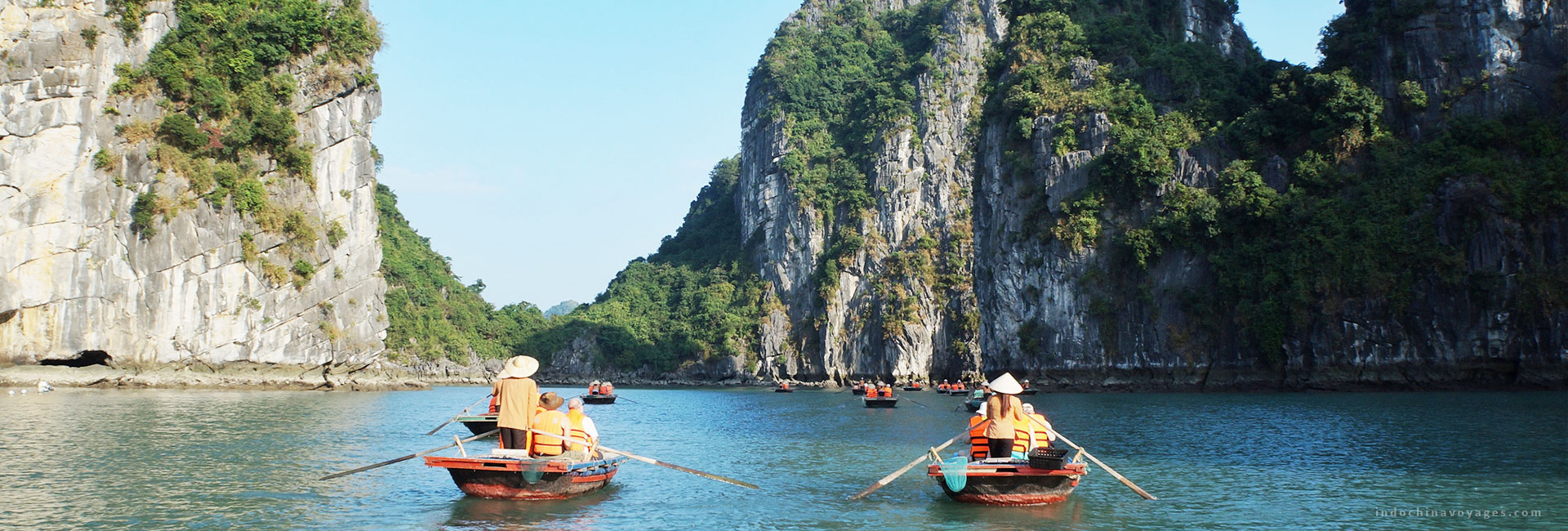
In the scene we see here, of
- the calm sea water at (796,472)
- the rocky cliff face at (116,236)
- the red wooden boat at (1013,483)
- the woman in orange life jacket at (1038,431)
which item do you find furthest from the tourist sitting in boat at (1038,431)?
the rocky cliff face at (116,236)

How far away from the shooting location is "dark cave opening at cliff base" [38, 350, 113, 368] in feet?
122

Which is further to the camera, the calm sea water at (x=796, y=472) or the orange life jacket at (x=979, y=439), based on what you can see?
the orange life jacket at (x=979, y=439)

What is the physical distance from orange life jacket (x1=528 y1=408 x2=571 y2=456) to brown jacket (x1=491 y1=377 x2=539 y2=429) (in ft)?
0.46

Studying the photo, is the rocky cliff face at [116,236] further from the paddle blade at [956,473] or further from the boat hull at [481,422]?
the paddle blade at [956,473]

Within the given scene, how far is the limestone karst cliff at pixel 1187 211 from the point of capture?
125 ft

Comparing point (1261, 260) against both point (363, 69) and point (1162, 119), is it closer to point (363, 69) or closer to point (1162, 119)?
point (1162, 119)

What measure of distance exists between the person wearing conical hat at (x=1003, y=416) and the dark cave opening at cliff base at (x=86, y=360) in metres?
36.9

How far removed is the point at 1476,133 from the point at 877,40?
5294 cm

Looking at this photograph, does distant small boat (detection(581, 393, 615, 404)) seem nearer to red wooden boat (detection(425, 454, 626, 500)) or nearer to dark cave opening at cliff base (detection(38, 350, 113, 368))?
dark cave opening at cliff base (detection(38, 350, 113, 368))

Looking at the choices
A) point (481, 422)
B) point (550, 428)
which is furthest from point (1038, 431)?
point (481, 422)

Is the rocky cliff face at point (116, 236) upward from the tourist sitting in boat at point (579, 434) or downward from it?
upward

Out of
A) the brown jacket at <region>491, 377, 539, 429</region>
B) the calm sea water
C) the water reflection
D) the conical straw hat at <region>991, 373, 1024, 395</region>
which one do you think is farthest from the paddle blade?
the brown jacket at <region>491, 377, 539, 429</region>

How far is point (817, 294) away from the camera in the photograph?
226 ft

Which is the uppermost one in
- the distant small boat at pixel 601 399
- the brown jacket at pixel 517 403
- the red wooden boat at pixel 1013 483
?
the brown jacket at pixel 517 403
